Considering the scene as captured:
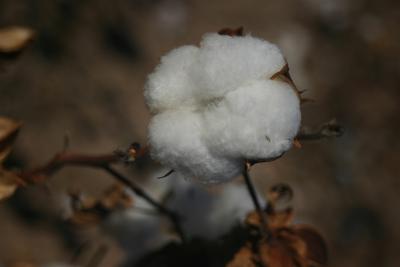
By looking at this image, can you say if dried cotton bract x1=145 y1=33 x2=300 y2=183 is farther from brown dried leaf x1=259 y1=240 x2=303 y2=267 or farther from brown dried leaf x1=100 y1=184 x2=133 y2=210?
brown dried leaf x1=100 y1=184 x2=133 y2=210

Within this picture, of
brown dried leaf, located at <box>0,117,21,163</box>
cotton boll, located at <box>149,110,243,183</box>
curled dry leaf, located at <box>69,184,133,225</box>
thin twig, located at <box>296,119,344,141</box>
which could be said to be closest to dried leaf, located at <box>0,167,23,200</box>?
brown dried leaf, located at <box>0,117,21,163</box>

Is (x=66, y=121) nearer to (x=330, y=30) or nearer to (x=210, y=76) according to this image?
(x=330, y=30)

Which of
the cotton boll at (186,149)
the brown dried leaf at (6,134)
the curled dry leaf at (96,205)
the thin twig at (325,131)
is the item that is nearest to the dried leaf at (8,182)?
the brown dried leaf at (6,134)

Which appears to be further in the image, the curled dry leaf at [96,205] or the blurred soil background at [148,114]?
the blurred soil background at [148,114]

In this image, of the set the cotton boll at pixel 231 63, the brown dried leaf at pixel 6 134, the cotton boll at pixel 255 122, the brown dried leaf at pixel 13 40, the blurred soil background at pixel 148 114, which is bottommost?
the cotton boll at pixel 255 122

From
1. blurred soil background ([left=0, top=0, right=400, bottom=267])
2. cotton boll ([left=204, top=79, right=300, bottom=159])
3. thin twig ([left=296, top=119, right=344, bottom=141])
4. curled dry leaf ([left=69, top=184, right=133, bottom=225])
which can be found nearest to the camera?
cotton boll ([left=204, top=79, right=300, bottom=159])

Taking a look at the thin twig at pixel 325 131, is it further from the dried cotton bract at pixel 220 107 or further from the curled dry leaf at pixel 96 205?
the curled dry leaf at pixel 96 205
